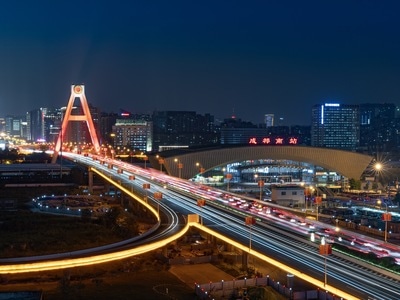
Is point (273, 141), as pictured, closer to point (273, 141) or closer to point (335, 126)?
point (273, 141)

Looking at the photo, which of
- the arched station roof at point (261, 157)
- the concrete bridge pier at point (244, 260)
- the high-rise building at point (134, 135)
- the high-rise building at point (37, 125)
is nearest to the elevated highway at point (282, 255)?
the concrete bridge pier at point (244, 260)

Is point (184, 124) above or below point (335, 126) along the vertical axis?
below

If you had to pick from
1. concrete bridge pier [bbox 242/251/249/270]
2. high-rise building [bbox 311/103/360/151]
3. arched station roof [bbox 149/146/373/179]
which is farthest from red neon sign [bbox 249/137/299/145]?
high-rise building [bbox 311/103/360/151]

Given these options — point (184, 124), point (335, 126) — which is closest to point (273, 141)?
point (335, 126)

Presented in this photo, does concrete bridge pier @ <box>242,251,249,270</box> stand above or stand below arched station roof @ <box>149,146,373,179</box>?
below

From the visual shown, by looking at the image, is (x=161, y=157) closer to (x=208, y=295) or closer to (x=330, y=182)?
(x=330, y=182)

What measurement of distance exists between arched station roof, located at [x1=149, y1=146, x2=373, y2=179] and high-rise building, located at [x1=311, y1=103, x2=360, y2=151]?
32223 mm

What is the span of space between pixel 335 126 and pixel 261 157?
36.2 meters

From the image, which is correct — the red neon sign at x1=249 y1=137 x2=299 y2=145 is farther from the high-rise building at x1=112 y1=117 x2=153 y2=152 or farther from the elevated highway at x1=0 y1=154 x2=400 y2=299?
the high-rise building at x1=112 y1=117 x2=153 y2=152

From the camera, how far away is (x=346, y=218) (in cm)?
1780

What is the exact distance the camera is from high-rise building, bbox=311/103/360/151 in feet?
213

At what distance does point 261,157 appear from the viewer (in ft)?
104

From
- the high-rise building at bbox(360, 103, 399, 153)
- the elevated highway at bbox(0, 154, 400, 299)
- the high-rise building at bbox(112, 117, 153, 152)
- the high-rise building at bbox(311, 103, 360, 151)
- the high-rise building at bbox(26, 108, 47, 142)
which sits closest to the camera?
the elevated highway at bbox(0, 154, 400, 299)

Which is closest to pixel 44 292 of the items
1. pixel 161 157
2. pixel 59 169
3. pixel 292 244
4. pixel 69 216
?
pixel 292 244
